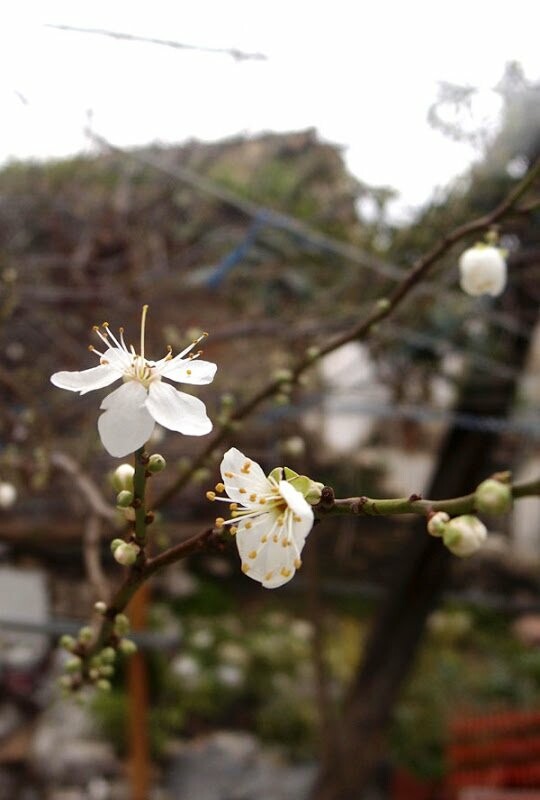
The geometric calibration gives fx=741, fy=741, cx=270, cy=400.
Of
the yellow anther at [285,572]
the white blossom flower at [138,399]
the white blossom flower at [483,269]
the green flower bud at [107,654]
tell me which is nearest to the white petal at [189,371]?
the white blossom flower at [138,399]

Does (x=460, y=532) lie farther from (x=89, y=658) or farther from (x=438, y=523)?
(x=89, y=658)

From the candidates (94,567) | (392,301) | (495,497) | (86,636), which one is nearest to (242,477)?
(495,497)

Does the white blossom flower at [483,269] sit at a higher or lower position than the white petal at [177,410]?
higher

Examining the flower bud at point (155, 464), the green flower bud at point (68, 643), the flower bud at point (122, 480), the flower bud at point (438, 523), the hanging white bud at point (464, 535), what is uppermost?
the flower bud at point (122, 480)

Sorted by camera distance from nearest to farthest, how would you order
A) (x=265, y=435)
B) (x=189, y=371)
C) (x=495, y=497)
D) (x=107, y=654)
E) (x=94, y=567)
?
(x=495, y=497) < (x=189, y=371) < (x=107, y=654) < (x=94, y=567) < (x=265, y=435)

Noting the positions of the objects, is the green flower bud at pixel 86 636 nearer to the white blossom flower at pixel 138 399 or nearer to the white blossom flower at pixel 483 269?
the white blossom flower at pixel 138 399

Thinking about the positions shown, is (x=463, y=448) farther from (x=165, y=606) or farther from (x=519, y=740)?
(x=165, y=606)

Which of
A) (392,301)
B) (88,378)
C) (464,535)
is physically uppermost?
(392,301)
